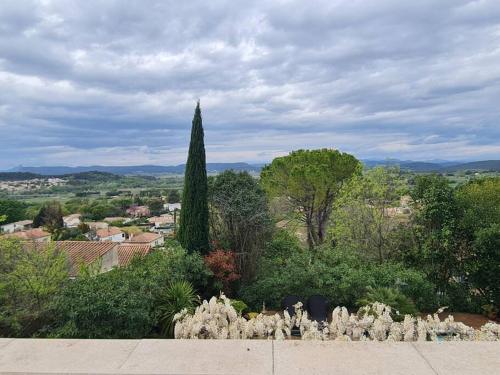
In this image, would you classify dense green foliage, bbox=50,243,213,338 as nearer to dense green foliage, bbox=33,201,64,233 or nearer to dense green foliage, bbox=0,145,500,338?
dense green foliage, bbox=0,145,500,338

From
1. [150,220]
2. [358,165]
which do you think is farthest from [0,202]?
[358,165]

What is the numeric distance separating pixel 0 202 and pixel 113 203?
101ft

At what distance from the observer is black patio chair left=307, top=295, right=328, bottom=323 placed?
8656mm

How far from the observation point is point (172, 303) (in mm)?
7324

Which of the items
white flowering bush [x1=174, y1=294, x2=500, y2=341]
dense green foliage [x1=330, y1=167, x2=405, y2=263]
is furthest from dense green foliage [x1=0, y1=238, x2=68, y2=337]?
dense green foliage [x1=330, y1=167, x2=405, y2=263]

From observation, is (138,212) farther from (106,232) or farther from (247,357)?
(247,357)

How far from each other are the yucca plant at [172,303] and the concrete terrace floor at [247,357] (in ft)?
Answer: 14.2

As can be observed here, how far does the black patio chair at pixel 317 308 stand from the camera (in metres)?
8.66

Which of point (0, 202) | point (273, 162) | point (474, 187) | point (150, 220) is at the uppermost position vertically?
point (273, 162)

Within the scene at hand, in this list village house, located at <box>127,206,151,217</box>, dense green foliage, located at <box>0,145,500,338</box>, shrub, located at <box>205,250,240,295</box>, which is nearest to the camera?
dense green foliage, located at <box>0,145,500,338</box>

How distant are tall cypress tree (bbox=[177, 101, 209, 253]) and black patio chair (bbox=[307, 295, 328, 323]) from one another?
3.64m

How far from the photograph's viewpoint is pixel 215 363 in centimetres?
236

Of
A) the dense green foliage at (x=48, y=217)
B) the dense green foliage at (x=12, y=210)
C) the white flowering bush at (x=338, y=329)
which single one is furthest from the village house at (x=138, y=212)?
the white flowering bush at (x=338, y=329)

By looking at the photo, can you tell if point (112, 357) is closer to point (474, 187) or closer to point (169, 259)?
point (169, 259)
